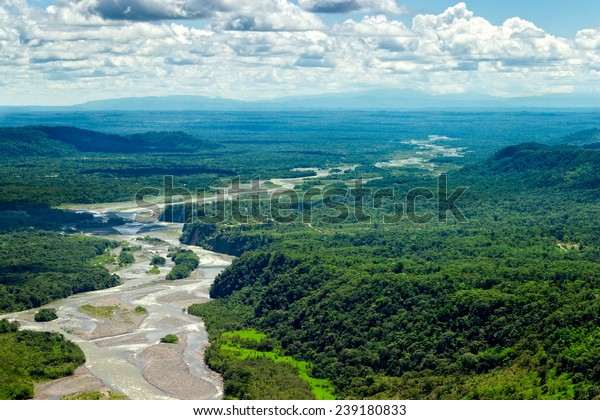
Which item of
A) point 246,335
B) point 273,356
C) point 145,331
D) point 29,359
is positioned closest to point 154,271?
point 145,331

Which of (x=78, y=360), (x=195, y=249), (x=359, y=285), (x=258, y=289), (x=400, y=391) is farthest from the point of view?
(x=195, y=249)

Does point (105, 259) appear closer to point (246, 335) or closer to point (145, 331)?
point (145, 331)

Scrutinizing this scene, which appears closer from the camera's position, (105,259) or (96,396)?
A: (96,396)

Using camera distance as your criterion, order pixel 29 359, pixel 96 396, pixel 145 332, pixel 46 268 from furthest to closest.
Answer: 1. pixel 46 268
2. pixel 145 332
3. pixel 29 359
4. pixel 96 396

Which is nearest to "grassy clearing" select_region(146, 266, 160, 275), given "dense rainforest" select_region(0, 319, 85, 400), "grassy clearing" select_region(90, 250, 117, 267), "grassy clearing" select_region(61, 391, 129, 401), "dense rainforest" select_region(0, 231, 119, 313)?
"dense rainforest" select_region(0, 231, 119, 313)

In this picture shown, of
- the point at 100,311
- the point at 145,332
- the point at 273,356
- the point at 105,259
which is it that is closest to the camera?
the point at 273,356

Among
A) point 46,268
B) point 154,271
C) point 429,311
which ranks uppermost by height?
point 429,311

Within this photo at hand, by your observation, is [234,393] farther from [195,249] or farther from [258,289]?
[195,249]

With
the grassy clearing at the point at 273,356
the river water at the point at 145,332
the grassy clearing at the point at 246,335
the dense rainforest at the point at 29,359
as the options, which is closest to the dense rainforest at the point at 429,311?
the grassy clearing at the point at 273,356

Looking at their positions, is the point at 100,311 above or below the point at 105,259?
above

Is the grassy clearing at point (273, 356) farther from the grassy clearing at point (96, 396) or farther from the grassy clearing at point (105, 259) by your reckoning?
the grassy clearing at point (105, 259)
